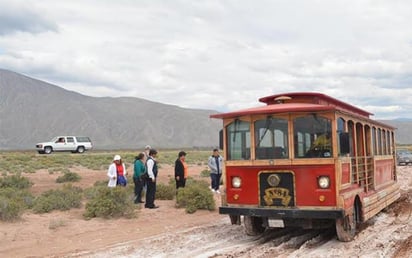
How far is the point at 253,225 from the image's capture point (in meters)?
10.6

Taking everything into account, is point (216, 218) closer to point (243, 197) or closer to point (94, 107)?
point (243, 197)

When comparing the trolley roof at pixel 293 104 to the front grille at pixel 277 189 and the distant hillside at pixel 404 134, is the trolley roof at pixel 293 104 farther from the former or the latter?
the distant hillside at pixel 404 134

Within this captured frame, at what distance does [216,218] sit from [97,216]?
3083mm

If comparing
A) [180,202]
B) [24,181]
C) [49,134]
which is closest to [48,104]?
[49,134]

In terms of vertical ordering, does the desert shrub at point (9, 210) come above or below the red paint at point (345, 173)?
below

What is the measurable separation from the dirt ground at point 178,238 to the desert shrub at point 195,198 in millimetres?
622

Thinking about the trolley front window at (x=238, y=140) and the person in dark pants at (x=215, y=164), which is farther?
the person in dark pants at (x=215, y=164)

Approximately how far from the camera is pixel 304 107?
948 cm

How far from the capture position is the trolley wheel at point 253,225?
10.5 metres

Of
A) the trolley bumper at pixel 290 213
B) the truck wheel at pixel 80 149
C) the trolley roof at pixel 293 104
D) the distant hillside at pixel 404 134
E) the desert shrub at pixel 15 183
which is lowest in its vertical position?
the trolley bumper at pixel 290 213

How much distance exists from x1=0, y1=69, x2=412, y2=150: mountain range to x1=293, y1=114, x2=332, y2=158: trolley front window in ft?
325

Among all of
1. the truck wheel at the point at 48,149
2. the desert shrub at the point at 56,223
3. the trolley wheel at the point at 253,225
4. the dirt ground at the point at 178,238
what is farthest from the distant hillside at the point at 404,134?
the desert shrub at the point at 56,223

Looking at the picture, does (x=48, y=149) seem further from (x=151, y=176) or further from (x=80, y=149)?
(x=151, y=176)

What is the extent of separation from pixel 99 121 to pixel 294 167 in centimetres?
11655
